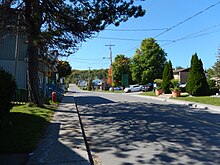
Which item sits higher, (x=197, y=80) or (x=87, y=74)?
(x=87, y=74)

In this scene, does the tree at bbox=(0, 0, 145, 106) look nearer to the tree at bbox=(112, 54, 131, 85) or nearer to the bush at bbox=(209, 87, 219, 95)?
the bush at bbox=(209, 87, 219, 95)

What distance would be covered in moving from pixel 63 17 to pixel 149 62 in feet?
161

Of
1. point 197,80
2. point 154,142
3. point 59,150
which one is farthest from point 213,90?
point 59,150

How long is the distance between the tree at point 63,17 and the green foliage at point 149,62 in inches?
1896

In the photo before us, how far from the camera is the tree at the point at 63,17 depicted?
14258mm

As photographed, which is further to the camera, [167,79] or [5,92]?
[167,79]

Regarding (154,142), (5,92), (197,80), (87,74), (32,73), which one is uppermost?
(87,74)

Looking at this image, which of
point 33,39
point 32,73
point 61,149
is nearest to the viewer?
point 61,149

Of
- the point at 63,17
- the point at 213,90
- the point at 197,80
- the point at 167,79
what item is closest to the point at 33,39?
the point at 63,17

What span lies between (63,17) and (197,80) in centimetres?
1832

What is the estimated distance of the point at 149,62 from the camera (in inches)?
2505

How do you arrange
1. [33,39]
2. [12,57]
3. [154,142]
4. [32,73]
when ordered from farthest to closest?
[12,57] < [32,73] < [33,39] < [154,142]

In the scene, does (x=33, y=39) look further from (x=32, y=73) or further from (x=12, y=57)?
(x=12, y=57)

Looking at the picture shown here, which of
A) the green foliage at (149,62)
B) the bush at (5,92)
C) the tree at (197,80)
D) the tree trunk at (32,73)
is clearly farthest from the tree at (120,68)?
the bush at (5,92)
